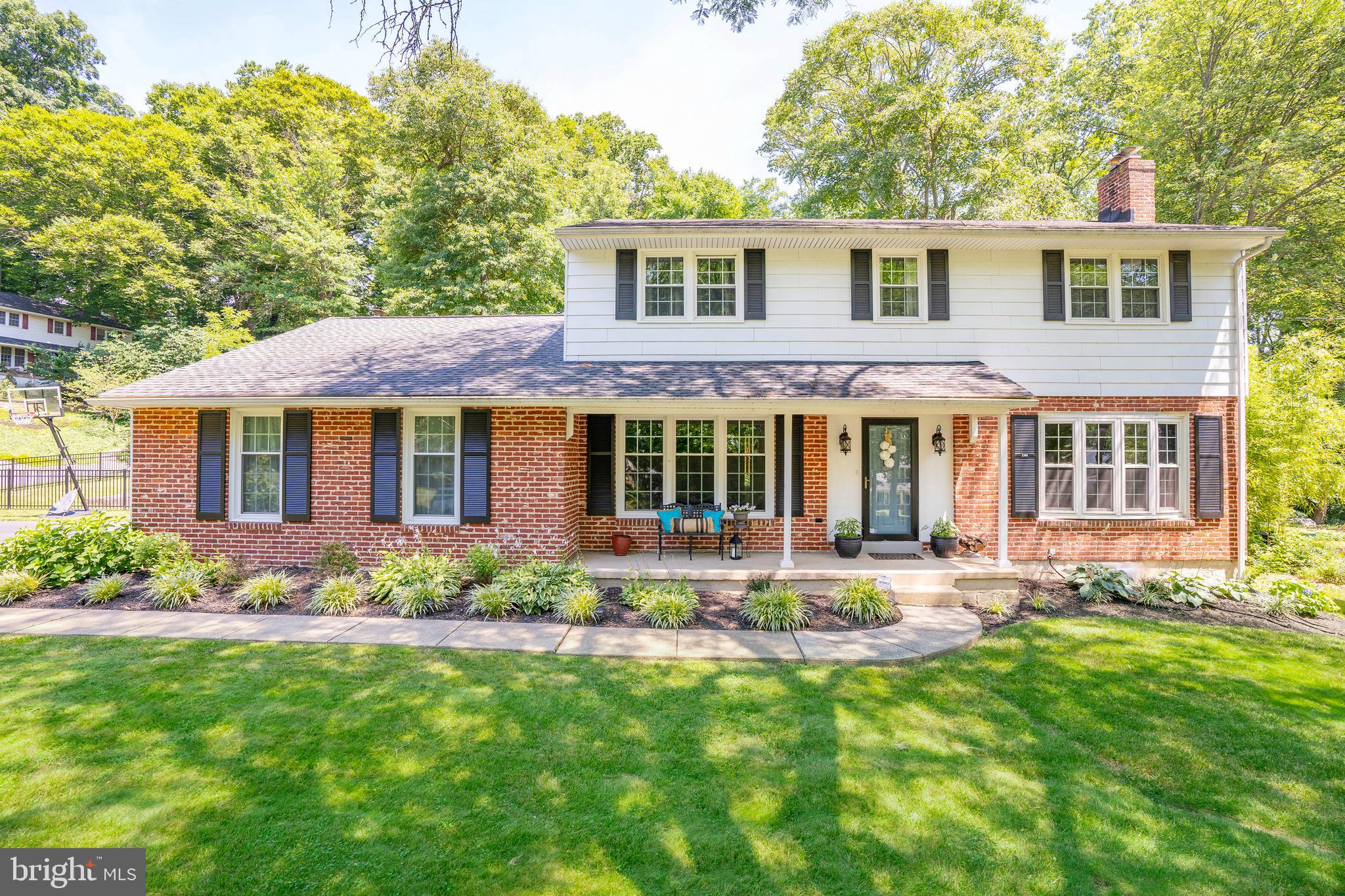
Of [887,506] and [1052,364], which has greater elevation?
[1052,364]

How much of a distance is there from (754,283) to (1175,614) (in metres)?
7.59

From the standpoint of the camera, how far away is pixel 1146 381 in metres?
8.95

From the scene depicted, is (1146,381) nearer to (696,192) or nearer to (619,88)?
(619,88)

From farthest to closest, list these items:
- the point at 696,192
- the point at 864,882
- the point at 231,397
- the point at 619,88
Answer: the point at 696,192 → the point at 231,397 → the point at 619,88 → the point at 864,882

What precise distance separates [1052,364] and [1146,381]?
1.49 meters

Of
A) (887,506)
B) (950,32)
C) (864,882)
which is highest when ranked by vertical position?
(950,32)

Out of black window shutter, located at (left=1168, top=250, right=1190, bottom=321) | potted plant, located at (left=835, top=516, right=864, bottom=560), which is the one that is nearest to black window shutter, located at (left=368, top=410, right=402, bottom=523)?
potted plant, located at (left=835, top=516, right=864, bottom=560)

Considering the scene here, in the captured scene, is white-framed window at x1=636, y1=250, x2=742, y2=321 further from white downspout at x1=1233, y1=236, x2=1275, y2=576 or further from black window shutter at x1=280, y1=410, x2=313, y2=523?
white downspout at x1=1233, y1=236, x2=1275, y2=576

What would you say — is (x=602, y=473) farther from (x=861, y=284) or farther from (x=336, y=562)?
(x=861, y=284)

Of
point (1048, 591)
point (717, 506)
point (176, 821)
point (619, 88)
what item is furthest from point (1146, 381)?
point (176, 821)

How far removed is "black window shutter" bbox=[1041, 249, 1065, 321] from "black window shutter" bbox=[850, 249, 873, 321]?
109 inches

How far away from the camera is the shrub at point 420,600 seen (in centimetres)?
676

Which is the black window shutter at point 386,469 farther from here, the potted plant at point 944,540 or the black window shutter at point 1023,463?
the black window shutter at point 1023,463

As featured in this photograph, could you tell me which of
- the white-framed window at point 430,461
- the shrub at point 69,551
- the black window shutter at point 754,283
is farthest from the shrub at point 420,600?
the black window shutter at point 754,283
